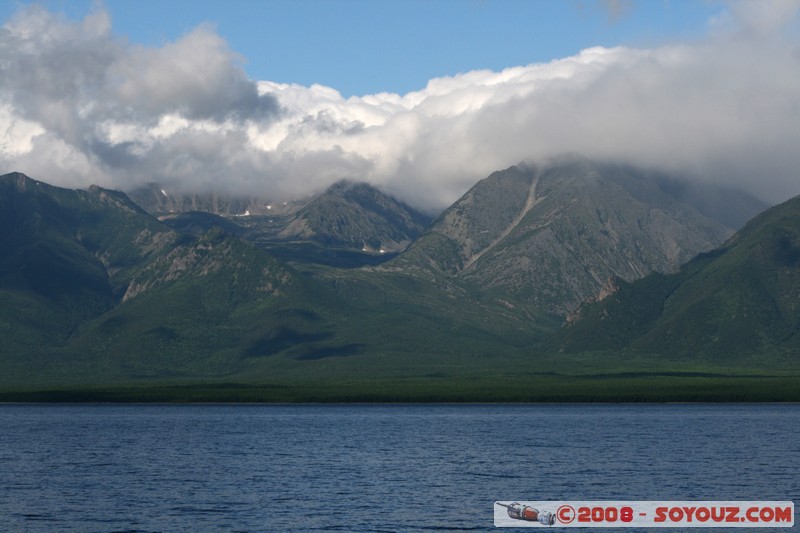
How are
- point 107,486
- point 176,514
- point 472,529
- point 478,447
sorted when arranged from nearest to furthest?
point 472,529
point 176,514
point 107,486
point 478,447

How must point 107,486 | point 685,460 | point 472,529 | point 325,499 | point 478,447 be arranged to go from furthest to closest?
point 478,447 < point 685,460 < point 107,486 < point 325,499 < point 472,529

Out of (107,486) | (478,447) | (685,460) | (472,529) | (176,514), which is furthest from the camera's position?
(478,447)

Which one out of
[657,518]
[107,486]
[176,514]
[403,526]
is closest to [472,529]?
Result: [403,526]

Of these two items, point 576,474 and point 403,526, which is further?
point 576,474

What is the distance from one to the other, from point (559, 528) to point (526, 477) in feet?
120

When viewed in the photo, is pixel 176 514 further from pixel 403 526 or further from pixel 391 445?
pixel 391 445

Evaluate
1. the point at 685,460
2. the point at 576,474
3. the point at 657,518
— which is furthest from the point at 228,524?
the point at 685,460

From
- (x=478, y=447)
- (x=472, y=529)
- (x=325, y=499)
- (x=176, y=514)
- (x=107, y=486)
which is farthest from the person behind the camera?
(x=478, y=447)

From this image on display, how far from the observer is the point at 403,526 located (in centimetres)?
11056

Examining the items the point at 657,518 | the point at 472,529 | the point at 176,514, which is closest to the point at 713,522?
the point at 657,518

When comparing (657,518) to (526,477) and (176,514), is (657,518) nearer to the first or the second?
(526,477)

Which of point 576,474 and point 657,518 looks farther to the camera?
point 576,474

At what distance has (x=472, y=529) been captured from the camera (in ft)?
359

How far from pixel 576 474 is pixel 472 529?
44423 millimetres
